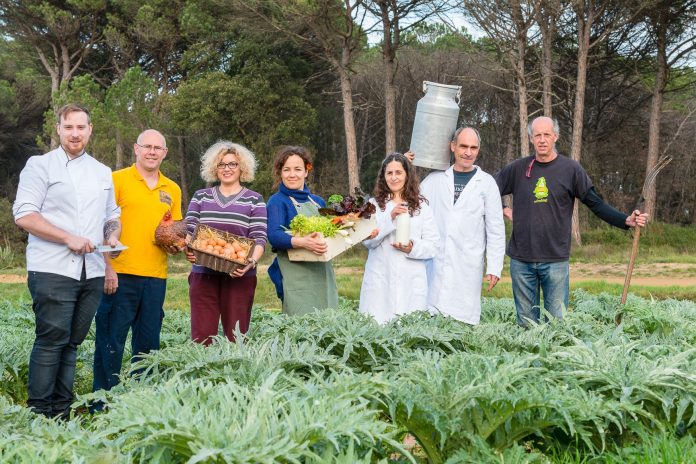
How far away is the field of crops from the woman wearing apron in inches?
39.7

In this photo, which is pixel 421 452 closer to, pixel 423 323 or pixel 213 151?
pixel 423 323

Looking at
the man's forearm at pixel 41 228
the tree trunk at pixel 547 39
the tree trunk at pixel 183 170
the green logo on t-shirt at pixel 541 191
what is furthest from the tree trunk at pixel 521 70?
the man's forearm at pixel 41 228

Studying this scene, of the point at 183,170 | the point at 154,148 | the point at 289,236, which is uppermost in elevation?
the point at 183,170

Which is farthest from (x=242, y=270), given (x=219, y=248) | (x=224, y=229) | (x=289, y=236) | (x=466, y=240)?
(x=466, y=240)

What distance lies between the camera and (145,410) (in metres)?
2.65

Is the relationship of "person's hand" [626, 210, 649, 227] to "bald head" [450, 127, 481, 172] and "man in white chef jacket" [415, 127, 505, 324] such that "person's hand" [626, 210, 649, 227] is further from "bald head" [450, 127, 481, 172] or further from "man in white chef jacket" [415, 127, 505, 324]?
"bald head" [450, 127, 481, 172]

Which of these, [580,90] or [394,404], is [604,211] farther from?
[580,90]

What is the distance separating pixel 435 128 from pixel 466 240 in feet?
3.13

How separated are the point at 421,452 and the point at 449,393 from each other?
0.72 meters

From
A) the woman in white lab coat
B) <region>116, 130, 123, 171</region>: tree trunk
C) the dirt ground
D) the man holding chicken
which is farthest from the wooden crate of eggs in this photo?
<region>116, 130, 123, 171</region>: tree trunk

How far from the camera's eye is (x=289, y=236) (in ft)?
18.1

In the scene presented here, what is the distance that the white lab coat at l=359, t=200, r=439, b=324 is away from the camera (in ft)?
18.6

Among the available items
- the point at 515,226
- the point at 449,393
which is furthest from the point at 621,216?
the point at 449,393

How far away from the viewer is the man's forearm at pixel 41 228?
439cm
